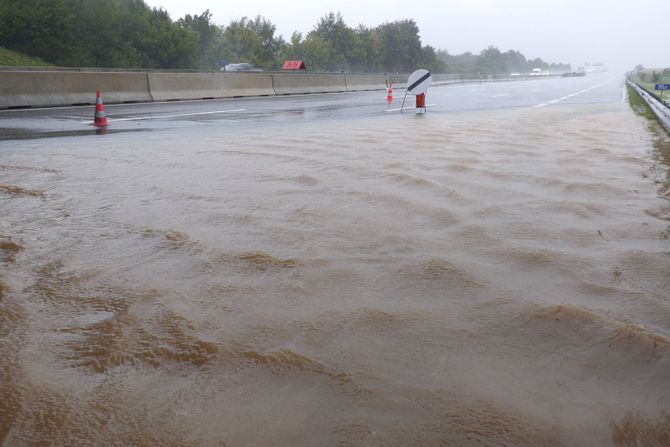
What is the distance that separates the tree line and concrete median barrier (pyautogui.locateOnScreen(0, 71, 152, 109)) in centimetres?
3471

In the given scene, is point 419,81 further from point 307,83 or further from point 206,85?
point 307,83

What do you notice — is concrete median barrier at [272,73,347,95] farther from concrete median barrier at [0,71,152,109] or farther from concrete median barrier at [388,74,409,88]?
concrete median barrier at [388,74,409,88]

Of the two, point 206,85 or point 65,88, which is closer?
point 65,88

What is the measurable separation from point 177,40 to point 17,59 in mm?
21312

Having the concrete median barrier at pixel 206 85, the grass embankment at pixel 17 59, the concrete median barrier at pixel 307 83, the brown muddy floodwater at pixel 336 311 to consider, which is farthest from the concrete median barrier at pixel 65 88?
the grass embankment at pixel 17 59

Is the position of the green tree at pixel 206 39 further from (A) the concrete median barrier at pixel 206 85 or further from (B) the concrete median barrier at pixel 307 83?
(A) the concrete median barrier at pixel 206 85

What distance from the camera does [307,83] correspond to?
27.6 m

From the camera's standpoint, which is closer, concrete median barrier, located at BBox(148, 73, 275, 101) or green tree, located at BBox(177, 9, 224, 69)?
concrete median barrier, located at BBox(148, 73, 275, 101)

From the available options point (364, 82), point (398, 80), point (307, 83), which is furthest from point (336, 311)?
point (398, 80)

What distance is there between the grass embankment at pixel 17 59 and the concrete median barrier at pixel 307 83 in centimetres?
2325

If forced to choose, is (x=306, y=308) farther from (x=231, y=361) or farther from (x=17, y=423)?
(x=17, y=423)

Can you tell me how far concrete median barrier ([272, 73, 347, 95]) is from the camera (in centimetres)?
2527

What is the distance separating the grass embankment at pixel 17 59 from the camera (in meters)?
39.1

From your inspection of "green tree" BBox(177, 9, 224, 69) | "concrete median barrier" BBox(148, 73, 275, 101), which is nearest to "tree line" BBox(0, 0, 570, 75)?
"green tree" BBox(177, 9, 224, 69)
